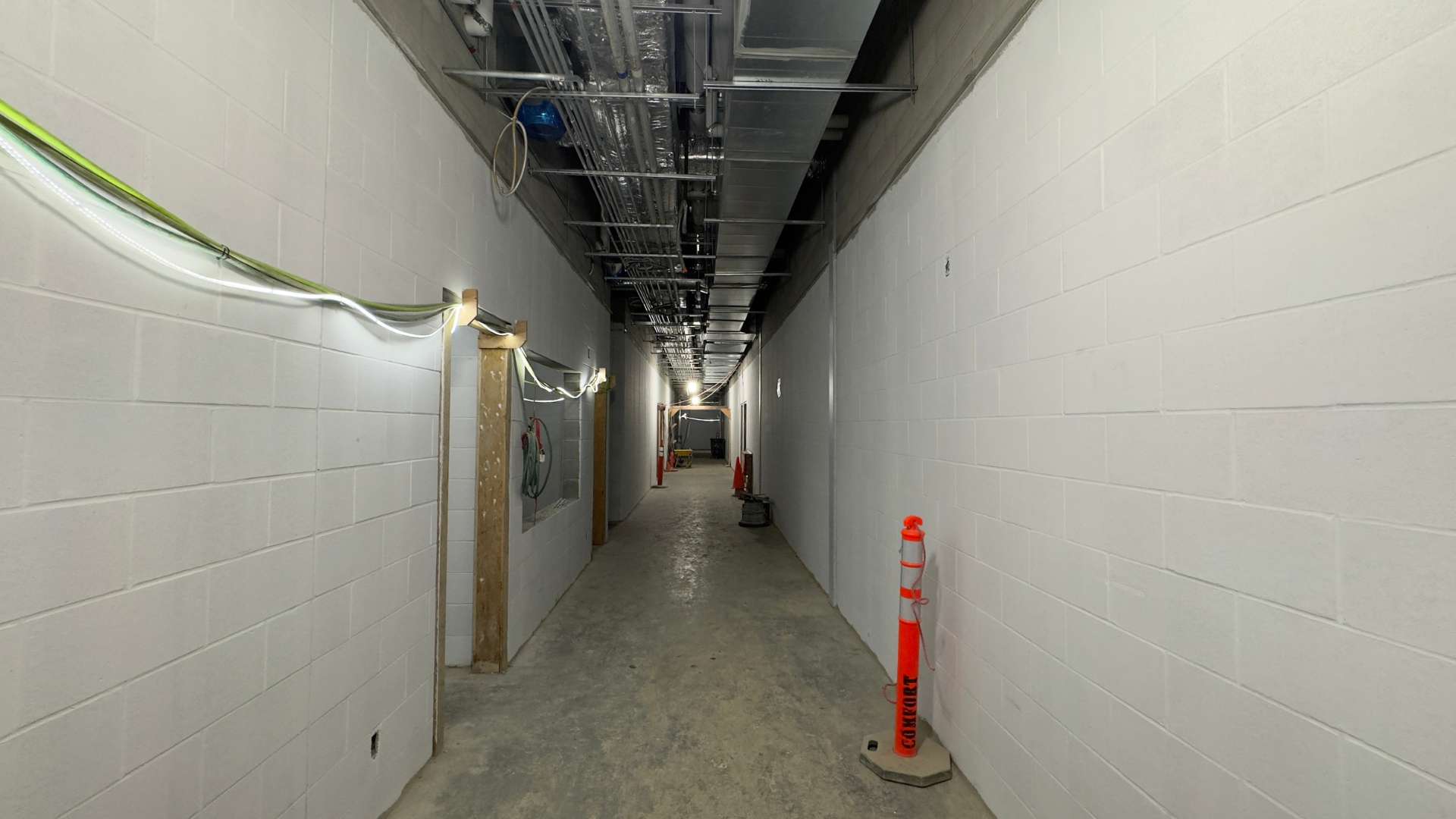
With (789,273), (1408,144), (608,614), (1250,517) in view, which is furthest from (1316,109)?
(789,273)

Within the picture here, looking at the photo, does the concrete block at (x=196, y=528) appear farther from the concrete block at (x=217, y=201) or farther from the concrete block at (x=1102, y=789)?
the concrete block at (x=1102, y=789)

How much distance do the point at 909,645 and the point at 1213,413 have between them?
1.65 metres

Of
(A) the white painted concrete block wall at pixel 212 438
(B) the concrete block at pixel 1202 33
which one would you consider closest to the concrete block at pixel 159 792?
(A) the white painted concrete block wall at pixel 212 438

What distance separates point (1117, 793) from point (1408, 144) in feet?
5.22

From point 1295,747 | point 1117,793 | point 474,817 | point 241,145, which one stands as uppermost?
point 241,145

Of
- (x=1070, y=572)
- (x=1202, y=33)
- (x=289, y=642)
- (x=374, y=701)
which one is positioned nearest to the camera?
(x=1202, y=33)

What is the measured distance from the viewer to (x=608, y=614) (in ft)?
14.2

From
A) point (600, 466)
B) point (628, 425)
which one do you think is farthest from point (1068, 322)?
point (628, 425)

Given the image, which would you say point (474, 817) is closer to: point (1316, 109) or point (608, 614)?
point (608, 614)

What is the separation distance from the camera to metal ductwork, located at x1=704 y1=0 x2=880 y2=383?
2.25m

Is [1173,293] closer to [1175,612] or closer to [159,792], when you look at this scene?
[1175,612]

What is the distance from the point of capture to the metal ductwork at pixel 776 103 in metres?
2.25

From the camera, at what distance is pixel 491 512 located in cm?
324

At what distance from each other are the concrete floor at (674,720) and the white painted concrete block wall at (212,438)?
530 millimetres
